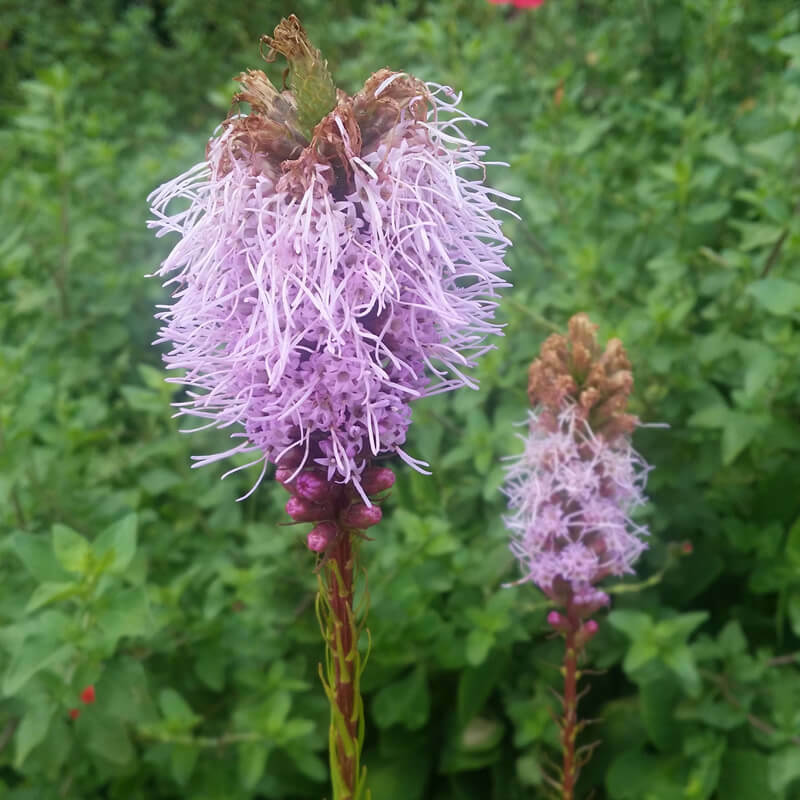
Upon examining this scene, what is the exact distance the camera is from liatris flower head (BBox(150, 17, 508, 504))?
1184mm

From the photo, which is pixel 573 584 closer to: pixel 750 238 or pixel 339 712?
pixel 339 712

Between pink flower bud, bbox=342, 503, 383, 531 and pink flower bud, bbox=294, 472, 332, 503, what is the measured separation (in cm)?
5

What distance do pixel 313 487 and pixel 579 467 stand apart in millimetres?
749

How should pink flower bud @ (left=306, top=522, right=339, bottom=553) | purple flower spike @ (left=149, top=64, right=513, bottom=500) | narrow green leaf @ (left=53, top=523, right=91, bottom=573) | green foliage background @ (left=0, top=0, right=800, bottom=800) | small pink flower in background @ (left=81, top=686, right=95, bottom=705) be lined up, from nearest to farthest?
1. purple flower spike @ (left=149, top=64, right=513, bottom=500)
2. pink flower bud @ (left=306, top=522, right=339, bottom=553)
3. narrow green leaf @ (left=53, top=523, right=91, bottom=573)
4. small pink flower in background @ (left=81, top=686, right=95, bottom=705)
5. green foliage background @ (left=0, top=0, right=800, bottom=800)

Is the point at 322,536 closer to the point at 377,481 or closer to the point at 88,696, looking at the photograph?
the point at 377,481

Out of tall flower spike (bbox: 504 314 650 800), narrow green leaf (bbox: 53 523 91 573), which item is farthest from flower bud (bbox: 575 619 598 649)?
narrow green leaf (bbox: 53 523 91 573)

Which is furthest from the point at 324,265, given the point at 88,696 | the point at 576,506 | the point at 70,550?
the point at 88,696

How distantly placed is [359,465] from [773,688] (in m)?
1.72

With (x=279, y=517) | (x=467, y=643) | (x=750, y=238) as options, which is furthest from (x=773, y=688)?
(x=279, y=517)

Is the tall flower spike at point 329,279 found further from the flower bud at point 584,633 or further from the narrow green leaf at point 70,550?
the narrow green leaf at point 70,550

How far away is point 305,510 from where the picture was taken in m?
1.30

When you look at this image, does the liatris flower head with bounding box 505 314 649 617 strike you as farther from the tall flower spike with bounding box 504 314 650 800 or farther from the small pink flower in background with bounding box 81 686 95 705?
the small pink flower in background with bounding box 81 686 95 705

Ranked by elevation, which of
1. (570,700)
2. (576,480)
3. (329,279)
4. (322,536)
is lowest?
(570,700)

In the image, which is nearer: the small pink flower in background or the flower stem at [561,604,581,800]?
the flower stem at [561,604,581,800]
